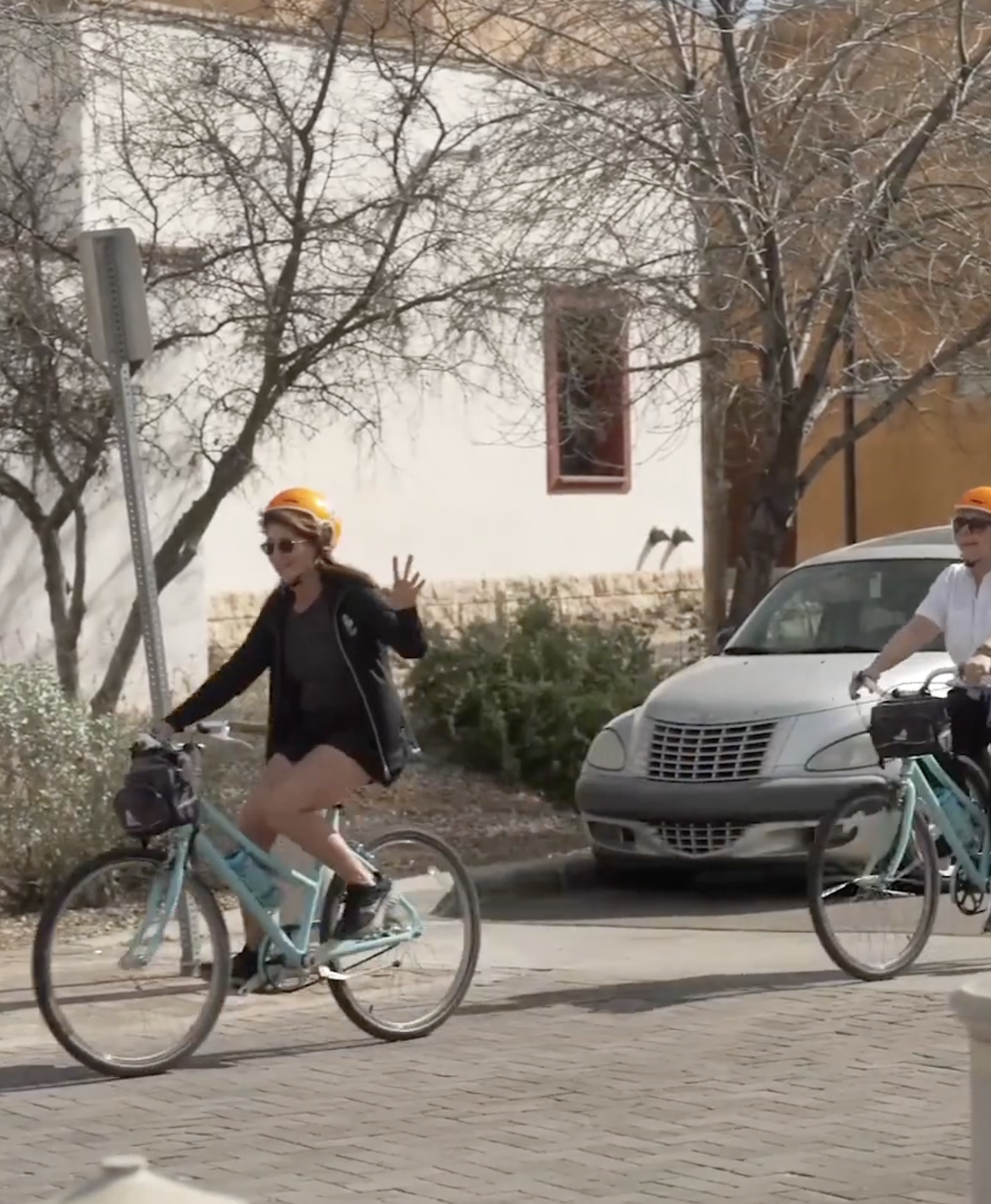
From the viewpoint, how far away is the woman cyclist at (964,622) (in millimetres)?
9516

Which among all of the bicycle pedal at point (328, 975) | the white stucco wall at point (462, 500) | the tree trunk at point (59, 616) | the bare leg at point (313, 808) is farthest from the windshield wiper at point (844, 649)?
the white stucco wall at point (462, 500)

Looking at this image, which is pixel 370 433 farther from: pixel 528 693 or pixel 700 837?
pixel 700 837

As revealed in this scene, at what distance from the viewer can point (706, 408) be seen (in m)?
16.4

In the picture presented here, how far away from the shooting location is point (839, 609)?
40.6 feet

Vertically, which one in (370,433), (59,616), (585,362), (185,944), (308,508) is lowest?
(185,944)

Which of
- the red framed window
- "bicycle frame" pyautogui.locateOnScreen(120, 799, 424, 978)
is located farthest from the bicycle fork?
the red framed window

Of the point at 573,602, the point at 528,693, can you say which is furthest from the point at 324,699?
the point at 573,602

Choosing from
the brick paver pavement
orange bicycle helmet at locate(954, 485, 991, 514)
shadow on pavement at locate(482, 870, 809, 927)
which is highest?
orange bicycle helmet at locate(954, 485, 991, 514)

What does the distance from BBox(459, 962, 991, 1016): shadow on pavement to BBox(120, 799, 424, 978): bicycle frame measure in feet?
3.35

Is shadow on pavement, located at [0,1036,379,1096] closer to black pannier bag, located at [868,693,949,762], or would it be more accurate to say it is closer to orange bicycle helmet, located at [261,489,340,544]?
orange bicycle helmet, located at [261,489,340,544]

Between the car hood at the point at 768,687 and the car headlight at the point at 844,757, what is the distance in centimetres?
20

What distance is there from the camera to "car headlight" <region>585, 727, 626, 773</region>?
1166cm

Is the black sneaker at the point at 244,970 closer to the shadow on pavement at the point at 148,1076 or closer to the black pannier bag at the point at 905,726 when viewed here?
the shadow on pavement at the point at 148,1076

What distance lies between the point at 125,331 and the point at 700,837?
12.4 ft
